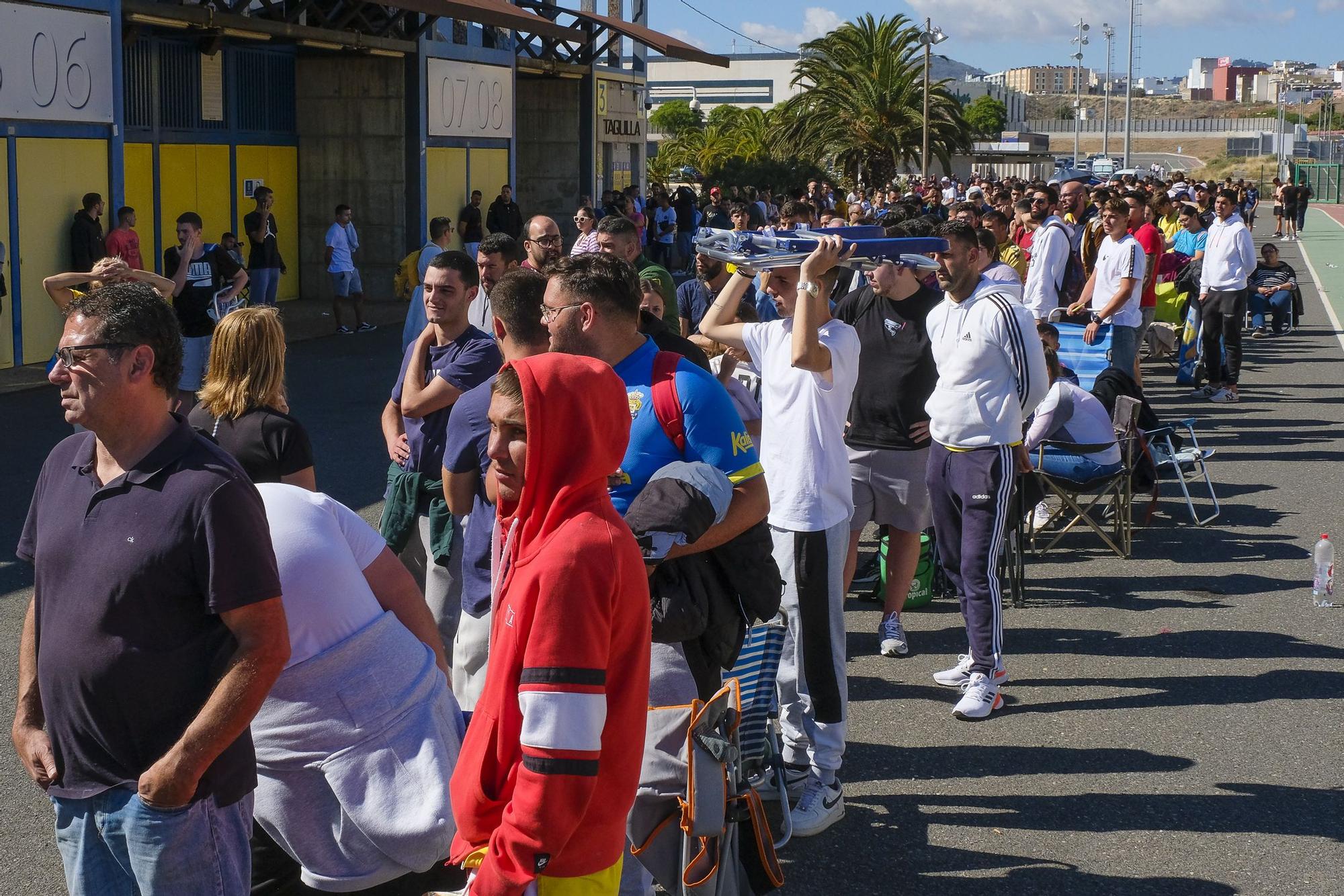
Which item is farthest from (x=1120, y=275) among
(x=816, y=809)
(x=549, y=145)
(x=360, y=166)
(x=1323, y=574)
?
(x=549, y=145)

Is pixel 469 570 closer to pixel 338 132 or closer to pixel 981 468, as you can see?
pixel 981 468

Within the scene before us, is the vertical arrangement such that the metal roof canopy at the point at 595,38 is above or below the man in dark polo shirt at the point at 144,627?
above

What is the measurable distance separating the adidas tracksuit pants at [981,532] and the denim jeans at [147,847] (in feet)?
12.1

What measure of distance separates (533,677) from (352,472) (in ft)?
27.0

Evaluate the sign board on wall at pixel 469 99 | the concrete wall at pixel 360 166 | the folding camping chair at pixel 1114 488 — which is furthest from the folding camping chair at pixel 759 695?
the sign board on wall at pixel 469 99

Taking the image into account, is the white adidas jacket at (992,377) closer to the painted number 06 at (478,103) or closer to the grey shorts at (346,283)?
the grey shorts at (346,283)

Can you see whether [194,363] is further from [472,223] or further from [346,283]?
[472,223]

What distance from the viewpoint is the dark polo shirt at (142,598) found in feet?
9.48

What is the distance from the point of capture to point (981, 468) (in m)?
6.04

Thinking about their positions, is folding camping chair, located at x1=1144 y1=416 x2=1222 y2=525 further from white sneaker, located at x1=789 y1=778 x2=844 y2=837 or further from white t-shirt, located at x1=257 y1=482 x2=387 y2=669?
white t-shirt, located at x1=257 y1=482 x2=387 y2=669

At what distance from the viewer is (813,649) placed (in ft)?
16.5

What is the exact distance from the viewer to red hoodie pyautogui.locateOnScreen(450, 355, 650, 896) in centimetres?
261

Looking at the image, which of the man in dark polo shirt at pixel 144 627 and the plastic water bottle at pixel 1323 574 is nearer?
the man in dark polo shirt at pixel 144 627

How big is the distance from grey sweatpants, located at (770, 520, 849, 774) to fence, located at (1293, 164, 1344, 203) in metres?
73.8
